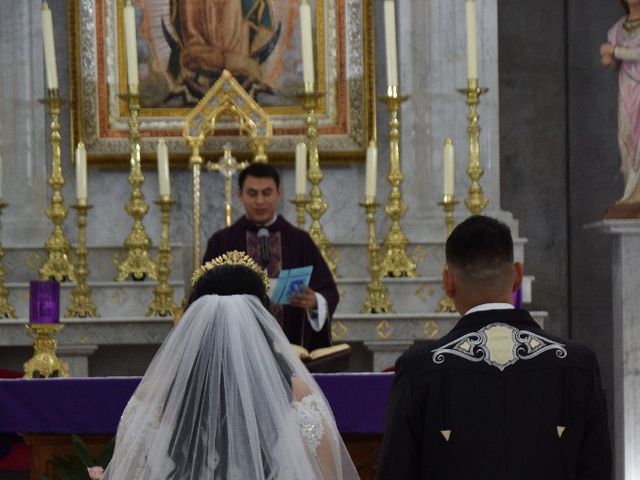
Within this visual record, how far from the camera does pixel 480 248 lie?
128 inches

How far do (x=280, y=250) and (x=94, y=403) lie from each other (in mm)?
2069

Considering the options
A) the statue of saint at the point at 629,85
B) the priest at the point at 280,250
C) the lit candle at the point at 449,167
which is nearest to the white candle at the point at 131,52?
the priest at the point at 280,250

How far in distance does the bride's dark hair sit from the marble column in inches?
195

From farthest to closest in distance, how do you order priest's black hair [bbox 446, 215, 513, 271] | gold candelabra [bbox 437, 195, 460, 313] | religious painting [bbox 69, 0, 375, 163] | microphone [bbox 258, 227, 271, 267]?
religious painting [bbox 69, 0, 375, 163] → gold candelabra [bbox 437, 195, 460, 313] → microphone [bbox 258, 227, 271, 267] → priest's black hair [bbox 446, 215, 513, 271]

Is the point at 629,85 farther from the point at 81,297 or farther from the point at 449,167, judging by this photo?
the point at 81,297

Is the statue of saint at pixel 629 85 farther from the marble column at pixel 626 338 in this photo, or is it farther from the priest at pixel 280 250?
the priest at pixel 280 250

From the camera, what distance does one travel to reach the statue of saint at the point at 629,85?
27.5 feet

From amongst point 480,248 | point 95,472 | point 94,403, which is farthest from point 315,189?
point 480,248

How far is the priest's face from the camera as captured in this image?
7.10 meters

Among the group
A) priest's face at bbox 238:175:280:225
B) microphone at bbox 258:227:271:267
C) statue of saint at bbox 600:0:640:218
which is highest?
statue of saint at bbox 600:0:640:218

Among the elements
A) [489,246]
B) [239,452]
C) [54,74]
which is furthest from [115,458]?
[54,74]

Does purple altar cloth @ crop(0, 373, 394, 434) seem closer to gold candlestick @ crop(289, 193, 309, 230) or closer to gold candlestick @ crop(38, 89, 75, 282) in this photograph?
gold candlestick @ crop(289, 193, 309, 230)

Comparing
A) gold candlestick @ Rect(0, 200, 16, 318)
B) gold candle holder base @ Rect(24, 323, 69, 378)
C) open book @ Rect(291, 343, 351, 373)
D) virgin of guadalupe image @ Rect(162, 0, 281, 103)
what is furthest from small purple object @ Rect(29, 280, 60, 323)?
virgin of guadalupe image @ Rect(162, 0, 281, 103)

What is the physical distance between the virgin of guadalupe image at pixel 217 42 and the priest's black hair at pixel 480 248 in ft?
20.2
